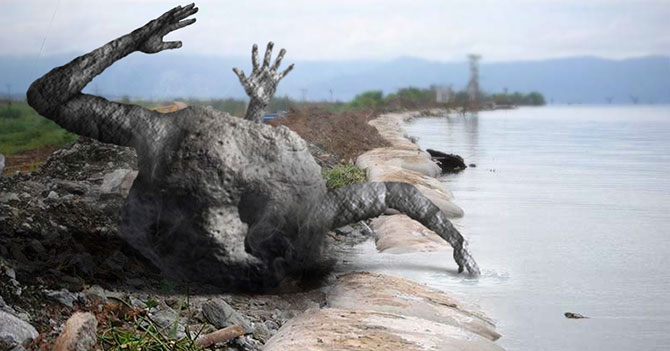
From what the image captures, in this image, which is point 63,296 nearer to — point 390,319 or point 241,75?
point 390,319

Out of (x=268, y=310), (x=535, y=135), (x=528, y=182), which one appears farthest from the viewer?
(x=535, y=135)

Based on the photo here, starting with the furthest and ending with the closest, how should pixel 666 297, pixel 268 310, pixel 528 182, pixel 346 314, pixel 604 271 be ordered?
1. pixel 528 182
2. pixel 604 271
3. pixel 666 297
4. pixel 268 310
5. pixel 346 314

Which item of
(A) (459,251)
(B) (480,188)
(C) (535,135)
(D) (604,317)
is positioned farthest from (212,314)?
(C) (535,135)

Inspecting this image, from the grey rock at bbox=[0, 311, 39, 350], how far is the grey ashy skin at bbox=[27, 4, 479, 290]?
1338 mm

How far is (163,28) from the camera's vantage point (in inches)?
249

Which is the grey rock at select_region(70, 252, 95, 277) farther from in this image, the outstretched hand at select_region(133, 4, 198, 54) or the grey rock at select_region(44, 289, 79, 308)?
the outstretched hand at select_region(133, 4, 198, 54)

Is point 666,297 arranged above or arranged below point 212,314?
below

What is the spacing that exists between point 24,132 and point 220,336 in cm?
1036

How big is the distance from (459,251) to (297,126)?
29.0 ft

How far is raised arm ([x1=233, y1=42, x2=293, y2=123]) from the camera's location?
22.2ft

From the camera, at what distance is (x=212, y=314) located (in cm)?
548

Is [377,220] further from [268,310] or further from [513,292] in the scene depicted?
[268,310]

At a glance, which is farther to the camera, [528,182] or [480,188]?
[528,182]

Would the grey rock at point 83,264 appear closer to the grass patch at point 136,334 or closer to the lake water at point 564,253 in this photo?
the grass patch at point 136,334
